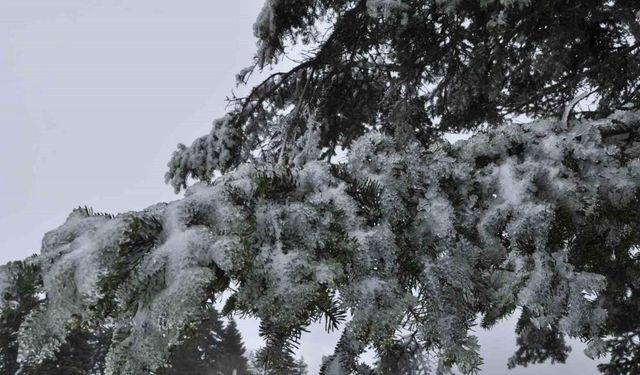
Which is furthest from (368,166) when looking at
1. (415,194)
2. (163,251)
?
(163,251)

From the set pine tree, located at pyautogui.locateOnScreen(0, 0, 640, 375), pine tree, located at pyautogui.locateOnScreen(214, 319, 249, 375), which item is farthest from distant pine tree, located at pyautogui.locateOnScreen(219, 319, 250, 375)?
pine tree, located at pyautogui.locateOnScreen(0, 0, 640, 375)

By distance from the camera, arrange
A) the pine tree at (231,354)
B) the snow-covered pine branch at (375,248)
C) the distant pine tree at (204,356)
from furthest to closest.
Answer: the pine tree at (231,354) < the distant pine tree at (204,356) < the snow-covered pine branch at (375,248)

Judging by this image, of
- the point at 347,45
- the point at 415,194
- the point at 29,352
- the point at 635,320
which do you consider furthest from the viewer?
the point at 635,320

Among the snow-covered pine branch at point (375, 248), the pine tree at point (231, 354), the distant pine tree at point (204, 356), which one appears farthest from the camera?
the pine tree at point (231, 354)

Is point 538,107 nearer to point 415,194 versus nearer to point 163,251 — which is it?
point 415,194

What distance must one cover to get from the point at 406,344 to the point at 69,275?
4.27 ft

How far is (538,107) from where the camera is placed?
21.6ft

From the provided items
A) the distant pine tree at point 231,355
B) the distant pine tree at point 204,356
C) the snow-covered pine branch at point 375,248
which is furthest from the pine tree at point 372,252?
the distant pine tree at point 231,355

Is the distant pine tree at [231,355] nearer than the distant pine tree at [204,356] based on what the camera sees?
No

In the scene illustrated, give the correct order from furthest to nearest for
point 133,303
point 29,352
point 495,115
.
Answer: point 495,115, point 133,303, point 29,352

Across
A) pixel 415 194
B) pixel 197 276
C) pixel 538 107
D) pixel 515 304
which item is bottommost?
pixel 515 304

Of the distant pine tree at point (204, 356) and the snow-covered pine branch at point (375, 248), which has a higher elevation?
the distant pine tree at point (204, 356)

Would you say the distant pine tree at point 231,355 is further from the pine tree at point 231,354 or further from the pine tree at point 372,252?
the pine tree at point 372,252

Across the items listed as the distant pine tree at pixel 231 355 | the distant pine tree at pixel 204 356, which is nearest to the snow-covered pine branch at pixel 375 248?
the distant pine tree at pixel 204 356
